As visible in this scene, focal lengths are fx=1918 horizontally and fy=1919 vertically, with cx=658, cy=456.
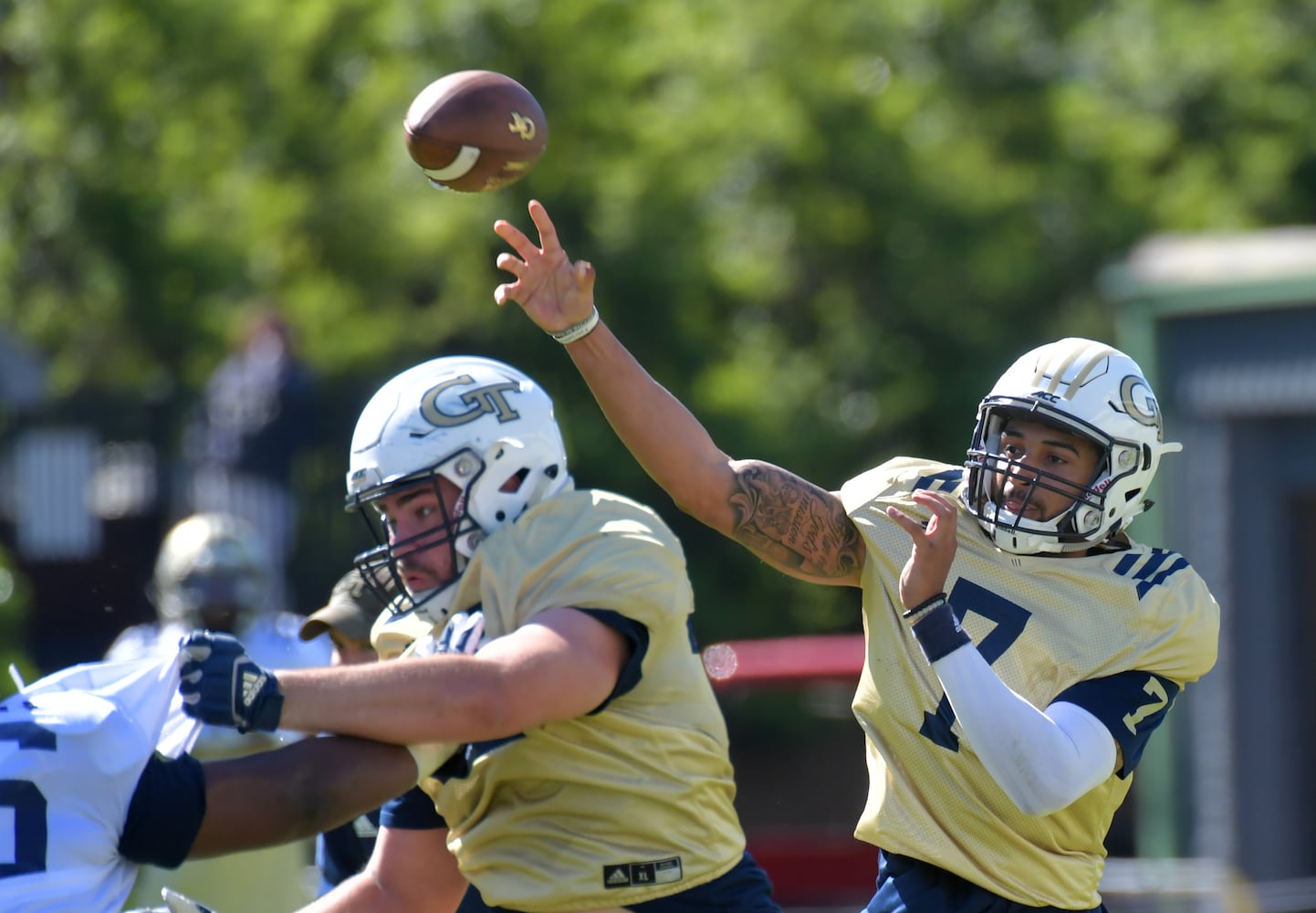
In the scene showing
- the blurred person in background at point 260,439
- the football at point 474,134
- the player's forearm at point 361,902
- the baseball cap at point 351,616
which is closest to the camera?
the player's forearm at point 361,902

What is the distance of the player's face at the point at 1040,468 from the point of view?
12.2ft

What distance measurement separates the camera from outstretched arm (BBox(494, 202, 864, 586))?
3.80 meters

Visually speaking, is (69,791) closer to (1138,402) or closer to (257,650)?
(1138,402)

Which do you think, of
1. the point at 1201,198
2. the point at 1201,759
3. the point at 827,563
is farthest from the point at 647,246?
the point at 827,563

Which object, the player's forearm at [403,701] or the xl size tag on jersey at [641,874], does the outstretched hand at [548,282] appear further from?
the xl size tag on jersey at [641,874]

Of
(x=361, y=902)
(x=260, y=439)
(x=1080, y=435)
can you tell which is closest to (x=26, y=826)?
(x=361, y=902)

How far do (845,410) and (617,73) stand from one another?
3196 mm

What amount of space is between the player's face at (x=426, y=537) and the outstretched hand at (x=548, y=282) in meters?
0.40

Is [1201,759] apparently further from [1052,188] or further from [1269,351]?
[1052,188]

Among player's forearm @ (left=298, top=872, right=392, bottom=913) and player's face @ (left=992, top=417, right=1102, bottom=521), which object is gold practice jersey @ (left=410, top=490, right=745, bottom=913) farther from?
player's face @ (left=992, top=417, right=1102, bottom=521)

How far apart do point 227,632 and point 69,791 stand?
4.31 meters

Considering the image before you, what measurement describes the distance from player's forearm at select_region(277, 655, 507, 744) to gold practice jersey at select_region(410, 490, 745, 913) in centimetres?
27

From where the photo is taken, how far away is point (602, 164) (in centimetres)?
1394

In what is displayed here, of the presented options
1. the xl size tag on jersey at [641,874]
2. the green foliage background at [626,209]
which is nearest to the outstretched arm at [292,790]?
the xl size tag on jersey at [641,874]
